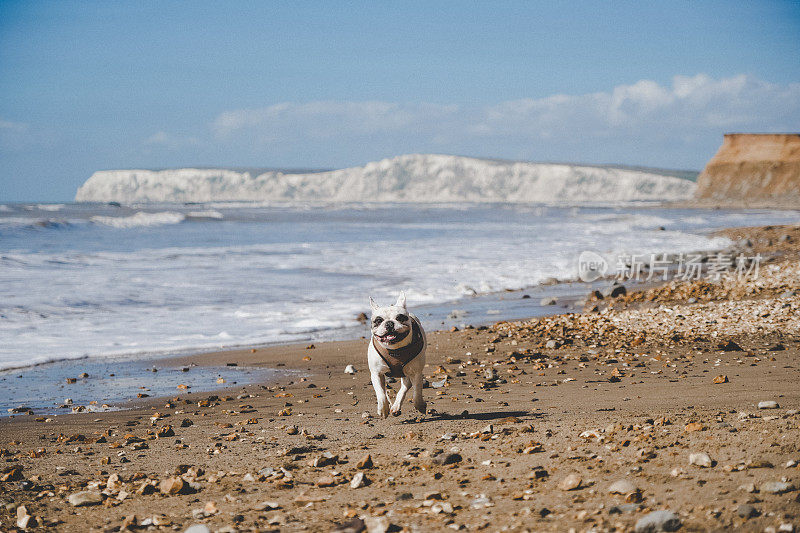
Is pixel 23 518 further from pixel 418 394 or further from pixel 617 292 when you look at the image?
pixel 617 292

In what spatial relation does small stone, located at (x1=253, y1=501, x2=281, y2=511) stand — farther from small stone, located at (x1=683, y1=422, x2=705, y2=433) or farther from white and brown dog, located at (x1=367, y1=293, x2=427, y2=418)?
small stone, located at (x1=683, y1=422, x2=705, y2=433)

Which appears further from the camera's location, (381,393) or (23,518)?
(381,393)

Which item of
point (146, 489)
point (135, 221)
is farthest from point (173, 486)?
point (135, 221)

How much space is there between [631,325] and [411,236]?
2549 cm

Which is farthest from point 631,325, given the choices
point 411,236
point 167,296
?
point 411,236

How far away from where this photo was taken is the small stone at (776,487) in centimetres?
354

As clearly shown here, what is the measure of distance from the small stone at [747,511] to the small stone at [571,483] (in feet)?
2.74

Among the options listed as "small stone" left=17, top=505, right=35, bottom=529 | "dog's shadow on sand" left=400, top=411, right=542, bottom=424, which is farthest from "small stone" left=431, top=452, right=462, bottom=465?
"small stone" left=17, top=505, right=35, bottom=529

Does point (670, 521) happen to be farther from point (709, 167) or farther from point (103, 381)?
point (709, 167)

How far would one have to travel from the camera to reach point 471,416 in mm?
5980

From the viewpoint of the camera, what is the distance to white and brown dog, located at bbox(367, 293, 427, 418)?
551cm

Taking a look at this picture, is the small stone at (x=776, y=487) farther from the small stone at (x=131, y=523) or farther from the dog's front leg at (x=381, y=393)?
the small stone at (x=131, y=523)

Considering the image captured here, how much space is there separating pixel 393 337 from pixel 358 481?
55.6 inches

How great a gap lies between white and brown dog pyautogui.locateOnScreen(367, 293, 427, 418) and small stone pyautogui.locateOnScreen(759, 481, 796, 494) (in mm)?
2665
